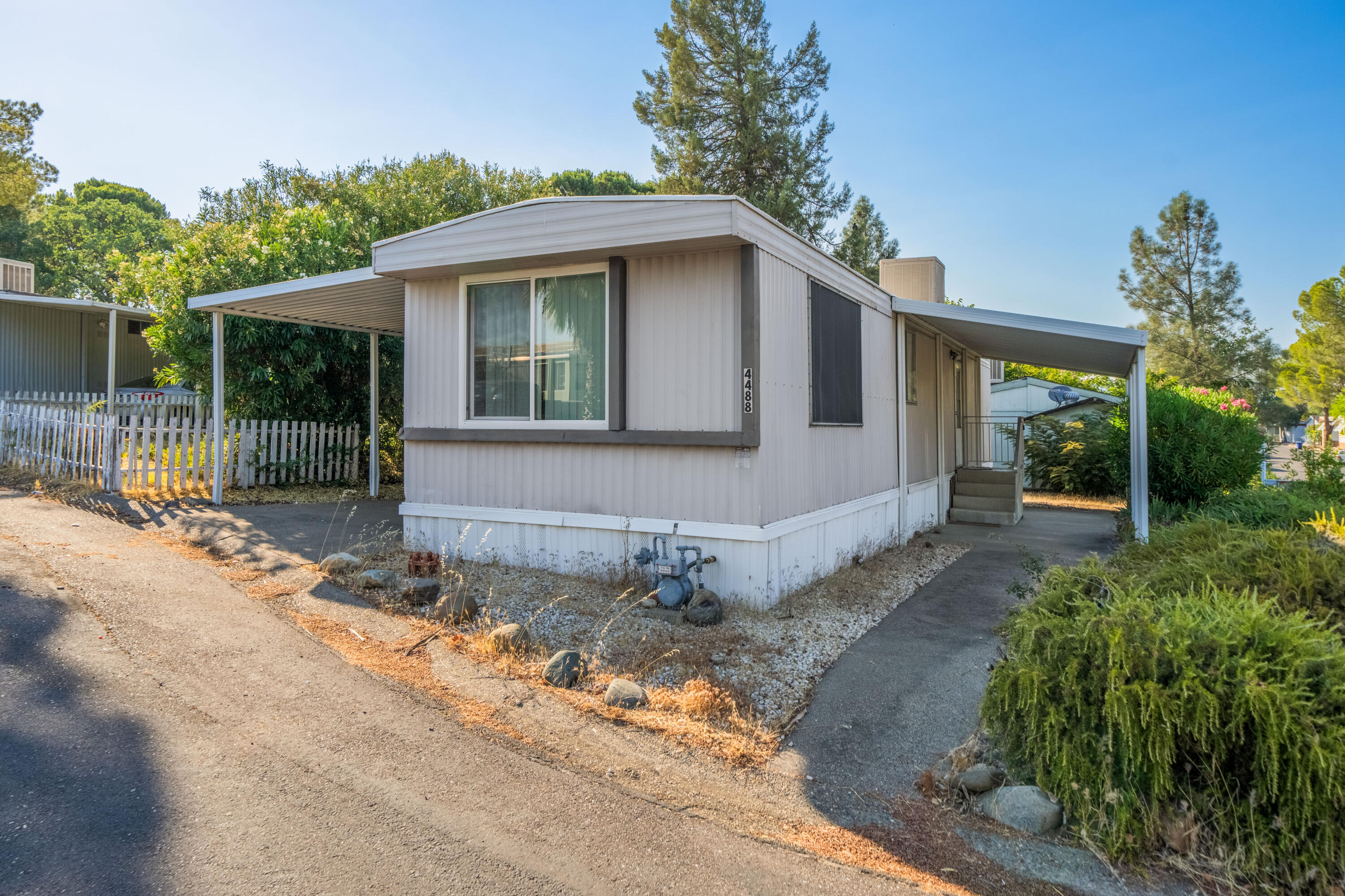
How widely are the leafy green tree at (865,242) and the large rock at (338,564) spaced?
→ 19499mm

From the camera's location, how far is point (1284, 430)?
186 ft

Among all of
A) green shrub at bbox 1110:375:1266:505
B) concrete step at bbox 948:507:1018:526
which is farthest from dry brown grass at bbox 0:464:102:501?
green shrub at bbox 1110:375:1266:505

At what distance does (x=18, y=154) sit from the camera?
66.7 ft

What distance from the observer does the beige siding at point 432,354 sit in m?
6.78

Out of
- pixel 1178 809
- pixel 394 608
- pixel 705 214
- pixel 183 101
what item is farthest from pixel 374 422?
pixel 1178 809

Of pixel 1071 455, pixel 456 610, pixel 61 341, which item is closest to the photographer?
pixel 456 610

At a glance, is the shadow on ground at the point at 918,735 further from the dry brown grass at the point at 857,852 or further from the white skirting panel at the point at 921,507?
the white skirting panel at the point at 921,507

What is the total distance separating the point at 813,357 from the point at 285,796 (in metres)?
5.27

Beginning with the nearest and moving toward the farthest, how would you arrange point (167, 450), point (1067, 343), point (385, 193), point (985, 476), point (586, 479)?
point (586, 479), point (1067, 343), point (167, 450), point (985, 476), point (385, 193)

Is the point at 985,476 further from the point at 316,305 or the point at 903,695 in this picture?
the point at 316,305

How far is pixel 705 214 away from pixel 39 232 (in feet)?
116

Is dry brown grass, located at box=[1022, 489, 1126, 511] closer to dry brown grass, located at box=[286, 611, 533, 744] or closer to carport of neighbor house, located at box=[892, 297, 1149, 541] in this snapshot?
carport of neighbor house, located at box=[892, 297, 1149, 541]

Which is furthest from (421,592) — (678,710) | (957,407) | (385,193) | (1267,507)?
(385,193)

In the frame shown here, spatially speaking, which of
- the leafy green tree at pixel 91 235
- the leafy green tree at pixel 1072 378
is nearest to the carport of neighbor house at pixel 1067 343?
the leafy green tree at pixel 1072 378
